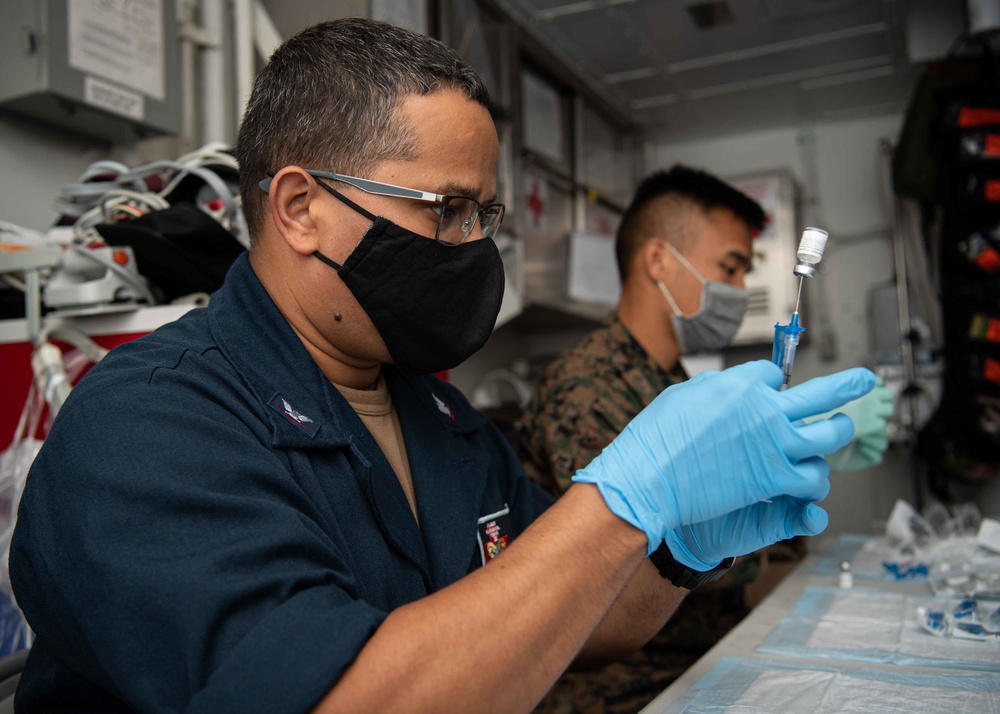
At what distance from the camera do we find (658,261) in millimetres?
2281

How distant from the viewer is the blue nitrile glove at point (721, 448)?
802 mm

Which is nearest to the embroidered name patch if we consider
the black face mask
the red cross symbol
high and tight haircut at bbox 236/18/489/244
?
the black face mask

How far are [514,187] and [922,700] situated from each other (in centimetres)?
235

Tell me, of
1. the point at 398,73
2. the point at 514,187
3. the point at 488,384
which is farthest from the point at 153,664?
the point at 488,384

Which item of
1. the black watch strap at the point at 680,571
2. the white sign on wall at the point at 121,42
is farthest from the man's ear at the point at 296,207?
the white sign on wall at the point at 121,42

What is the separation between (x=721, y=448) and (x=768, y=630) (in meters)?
0.70

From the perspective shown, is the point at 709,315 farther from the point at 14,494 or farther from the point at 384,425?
the point at 14,494

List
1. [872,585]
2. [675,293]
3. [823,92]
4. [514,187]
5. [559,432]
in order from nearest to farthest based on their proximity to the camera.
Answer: [872,585], [559,432], [675,293], [514,187], [823,92]

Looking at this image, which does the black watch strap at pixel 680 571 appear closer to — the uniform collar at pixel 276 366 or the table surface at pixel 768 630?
the table surface at pixel 768 630

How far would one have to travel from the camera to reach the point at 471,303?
1.11m

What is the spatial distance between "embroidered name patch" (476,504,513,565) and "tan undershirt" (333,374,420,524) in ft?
0.40

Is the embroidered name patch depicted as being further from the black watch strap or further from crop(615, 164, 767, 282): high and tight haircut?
crop(615, 164, 767, 282): high and tight haircut

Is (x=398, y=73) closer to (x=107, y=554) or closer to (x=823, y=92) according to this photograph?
(x=107, y=554)

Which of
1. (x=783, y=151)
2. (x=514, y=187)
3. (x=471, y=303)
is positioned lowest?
(x=471, y=303)
